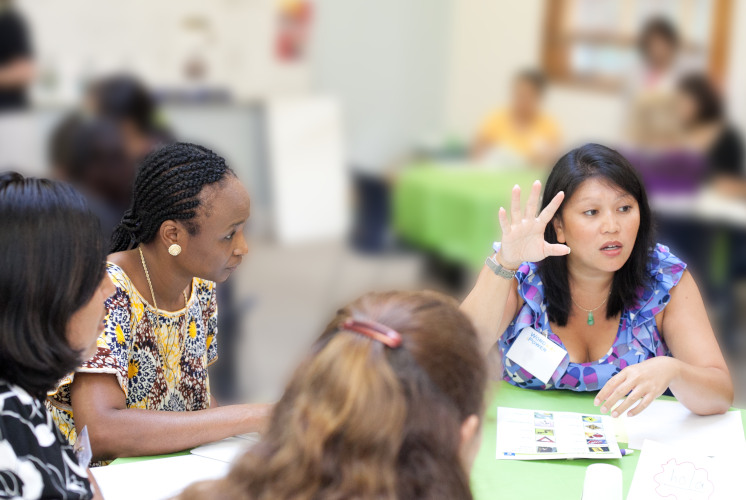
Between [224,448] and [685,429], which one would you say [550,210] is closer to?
[685,429]

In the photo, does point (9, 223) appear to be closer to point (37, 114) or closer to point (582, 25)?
point (37, 114)

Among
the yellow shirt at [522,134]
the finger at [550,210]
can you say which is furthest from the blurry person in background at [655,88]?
the finger at [550,210]

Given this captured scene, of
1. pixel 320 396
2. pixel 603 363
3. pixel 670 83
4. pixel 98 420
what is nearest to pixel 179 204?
pixel 98 420

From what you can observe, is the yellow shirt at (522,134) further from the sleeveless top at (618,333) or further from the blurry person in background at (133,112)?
the sleeveless top at (618,333)

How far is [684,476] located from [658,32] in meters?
3.68

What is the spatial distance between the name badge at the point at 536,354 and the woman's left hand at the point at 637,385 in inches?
7.1

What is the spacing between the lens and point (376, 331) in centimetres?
83

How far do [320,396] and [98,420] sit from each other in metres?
0.63

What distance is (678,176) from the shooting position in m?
3.59

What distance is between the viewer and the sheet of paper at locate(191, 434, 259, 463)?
4.32 ft

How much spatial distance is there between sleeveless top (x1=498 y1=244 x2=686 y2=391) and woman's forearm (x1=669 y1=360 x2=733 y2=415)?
0.42 feet

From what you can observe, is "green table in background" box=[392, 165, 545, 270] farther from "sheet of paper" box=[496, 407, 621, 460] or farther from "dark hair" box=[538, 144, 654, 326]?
"sheet of paper" box=[496, 407, 621, 460]

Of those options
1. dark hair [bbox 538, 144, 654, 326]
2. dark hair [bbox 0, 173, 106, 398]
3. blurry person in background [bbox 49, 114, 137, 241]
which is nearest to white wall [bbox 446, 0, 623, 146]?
blurry person in background [bbox 49, 114, 137, 241]

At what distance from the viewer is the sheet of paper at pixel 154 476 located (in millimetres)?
1202
